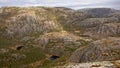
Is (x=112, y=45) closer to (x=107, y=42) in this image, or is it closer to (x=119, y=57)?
Answer: (x=107, y=42)

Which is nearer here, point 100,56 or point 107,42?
point 100,56

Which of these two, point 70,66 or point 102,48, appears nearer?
point 70,66

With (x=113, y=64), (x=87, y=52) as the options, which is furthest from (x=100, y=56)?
(x=113, y=64)

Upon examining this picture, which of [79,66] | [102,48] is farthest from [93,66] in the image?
[102,48]

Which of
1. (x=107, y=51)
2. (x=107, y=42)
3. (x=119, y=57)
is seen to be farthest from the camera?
(x=107, y=42)

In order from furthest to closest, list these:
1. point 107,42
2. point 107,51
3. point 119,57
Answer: point 107,42 → point 107,51 → point 119,57

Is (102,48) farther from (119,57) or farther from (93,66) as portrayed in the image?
(93,66)
